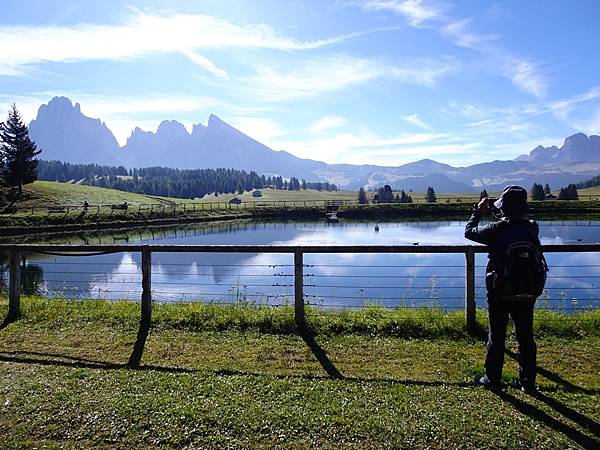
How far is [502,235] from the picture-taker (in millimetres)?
4945

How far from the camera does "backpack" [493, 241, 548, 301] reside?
474 cm

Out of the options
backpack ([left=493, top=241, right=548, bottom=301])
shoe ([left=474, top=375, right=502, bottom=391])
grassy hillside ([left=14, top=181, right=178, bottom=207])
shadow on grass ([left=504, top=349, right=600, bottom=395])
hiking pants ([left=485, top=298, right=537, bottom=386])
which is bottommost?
shadow on grass ([left=504, top=349, right=600, bottom=395])

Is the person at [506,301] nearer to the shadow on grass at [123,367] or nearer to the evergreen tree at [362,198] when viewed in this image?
the shadow on grass at [123,367]

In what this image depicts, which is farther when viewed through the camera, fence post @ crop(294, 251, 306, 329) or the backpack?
fence post @ crop(294, 251, 306, 329)

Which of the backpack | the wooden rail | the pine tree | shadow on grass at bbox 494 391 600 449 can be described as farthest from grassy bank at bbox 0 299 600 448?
the pine tree

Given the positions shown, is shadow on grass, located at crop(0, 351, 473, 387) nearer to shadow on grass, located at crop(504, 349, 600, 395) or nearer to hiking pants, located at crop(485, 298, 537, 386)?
hiking pants, located at crop(485, 298, 537, 386)

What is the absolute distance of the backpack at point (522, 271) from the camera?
474cm

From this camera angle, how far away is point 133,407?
465 centimetres

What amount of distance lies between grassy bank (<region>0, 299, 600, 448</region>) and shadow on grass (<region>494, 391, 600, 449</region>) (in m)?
0.01

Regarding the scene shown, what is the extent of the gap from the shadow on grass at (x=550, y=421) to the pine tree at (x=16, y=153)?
74.8 m

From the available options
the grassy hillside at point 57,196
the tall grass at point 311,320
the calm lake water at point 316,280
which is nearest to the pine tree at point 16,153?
the grassy hillside at point 57,196

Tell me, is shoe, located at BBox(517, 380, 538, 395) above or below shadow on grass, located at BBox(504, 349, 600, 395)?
above

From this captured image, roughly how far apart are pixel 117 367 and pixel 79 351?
105 centimetres

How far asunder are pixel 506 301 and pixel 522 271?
0.52 m
